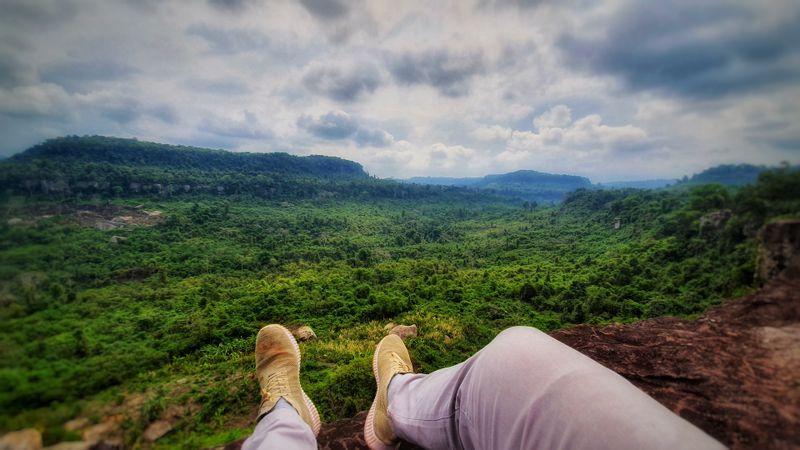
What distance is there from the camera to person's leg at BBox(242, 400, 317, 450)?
2.07 m

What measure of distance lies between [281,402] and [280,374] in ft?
1.45

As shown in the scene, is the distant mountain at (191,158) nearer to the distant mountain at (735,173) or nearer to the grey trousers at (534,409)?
the grey trousers at (534,409)

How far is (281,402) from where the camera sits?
108 inches

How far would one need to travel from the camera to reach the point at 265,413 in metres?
2.65

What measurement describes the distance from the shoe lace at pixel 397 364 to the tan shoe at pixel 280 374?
890mm

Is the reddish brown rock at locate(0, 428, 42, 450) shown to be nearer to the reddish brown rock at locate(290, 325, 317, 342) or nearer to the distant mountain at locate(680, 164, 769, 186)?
the distant mountain at locate(680, 164, 769, 186)

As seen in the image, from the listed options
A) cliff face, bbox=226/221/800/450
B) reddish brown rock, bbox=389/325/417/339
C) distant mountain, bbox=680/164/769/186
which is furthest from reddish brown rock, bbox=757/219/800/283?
reddish brown rock, bbox=389/325/417/339

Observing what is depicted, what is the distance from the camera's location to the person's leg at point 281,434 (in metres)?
2.07

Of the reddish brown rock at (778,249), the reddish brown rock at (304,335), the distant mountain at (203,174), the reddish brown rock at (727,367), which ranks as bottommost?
the reddish brown rock at (304,335)

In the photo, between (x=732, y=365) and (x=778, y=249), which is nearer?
(x=732, y=365)

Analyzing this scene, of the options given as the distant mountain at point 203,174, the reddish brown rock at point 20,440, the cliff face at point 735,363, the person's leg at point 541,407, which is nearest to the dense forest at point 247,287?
the reddish brown rock at point 20,440

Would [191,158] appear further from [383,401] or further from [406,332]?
[383,401]

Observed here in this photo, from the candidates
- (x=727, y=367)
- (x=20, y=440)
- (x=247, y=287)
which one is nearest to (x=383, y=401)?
(x=20, y=440)

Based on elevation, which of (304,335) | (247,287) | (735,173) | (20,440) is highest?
(735,173)
